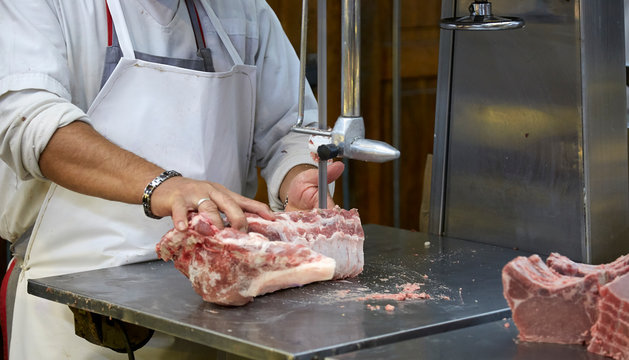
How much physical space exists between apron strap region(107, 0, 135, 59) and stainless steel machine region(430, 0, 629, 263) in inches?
33.6

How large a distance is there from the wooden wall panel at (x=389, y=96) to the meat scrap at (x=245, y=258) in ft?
7.91

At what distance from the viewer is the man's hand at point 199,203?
1954 millimetres

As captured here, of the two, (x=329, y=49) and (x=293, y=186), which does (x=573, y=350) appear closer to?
(x=293, y=186)

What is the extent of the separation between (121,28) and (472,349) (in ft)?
4.45

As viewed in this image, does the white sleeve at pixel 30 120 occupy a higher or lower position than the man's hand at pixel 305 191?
higher

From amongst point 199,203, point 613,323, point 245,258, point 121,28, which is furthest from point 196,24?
point 613,323

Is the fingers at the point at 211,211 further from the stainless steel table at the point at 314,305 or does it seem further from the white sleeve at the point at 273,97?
the white sleeve at the point at 273,97

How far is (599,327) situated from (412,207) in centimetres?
315

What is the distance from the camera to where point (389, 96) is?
469 cm

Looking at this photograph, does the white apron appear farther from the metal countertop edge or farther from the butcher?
the metal countertop edge

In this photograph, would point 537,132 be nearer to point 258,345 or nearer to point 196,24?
point 196,24

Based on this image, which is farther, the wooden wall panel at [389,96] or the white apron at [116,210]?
the wooden wall panel at [389,96]

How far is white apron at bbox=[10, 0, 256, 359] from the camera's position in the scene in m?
2.37

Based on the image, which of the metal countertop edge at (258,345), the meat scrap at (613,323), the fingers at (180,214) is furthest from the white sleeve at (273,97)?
the meat scrap at (613,323)
